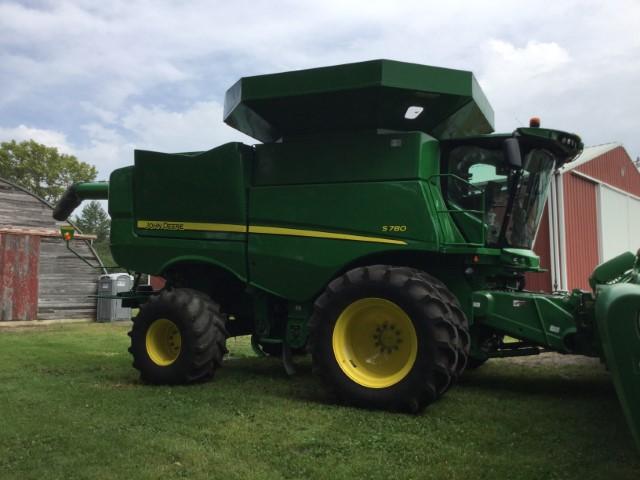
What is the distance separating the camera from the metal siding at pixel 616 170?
57.9 ft

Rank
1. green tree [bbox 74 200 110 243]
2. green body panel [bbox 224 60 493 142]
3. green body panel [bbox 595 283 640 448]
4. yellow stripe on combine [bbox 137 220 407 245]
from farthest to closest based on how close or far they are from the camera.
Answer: green tree [bbox 74 200 110 243], yellow stripe on combine [bbox 137 220 407 245], green body panel [bbox 224 60 493 142], green body panel [bbox 595 283 640 448]

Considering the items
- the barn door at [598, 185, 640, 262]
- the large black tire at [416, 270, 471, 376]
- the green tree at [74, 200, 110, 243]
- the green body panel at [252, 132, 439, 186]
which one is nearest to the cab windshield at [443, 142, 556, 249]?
the green body panel at [252, 132, 439, 186]

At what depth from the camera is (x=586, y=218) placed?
1666 centimetres

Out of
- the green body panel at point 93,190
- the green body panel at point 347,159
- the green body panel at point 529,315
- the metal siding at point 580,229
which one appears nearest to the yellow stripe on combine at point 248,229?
the green body panel at point 347,159

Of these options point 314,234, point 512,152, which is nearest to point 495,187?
point 512,152

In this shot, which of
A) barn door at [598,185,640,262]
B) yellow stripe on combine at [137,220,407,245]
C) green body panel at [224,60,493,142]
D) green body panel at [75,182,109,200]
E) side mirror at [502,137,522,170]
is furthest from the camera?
barn door at [598,185,640,262]

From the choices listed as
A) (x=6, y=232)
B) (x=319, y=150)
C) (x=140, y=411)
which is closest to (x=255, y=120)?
(x=319, y=150)

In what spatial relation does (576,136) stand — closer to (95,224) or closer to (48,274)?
(48,274)

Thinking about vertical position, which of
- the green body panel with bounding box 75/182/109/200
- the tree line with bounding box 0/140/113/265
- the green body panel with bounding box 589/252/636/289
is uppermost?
the tree line with bounding box 0/140/113/265

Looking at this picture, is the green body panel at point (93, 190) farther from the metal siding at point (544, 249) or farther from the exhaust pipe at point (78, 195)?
the metal siding at point (544, 249)

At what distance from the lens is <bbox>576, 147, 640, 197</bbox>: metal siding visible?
17641 millimetres

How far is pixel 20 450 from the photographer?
4188mm

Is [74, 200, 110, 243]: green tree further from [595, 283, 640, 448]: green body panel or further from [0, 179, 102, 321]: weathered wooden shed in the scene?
[595, 283, 640, 448]: green body panel

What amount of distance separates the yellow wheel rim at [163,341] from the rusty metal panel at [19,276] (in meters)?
10.2
